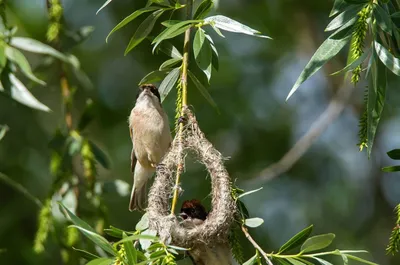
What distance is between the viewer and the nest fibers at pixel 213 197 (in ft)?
8.45

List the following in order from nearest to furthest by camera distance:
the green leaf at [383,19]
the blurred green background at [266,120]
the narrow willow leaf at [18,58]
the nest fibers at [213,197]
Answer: the green leaf at [383,19]
the nest fibers at [213,197]
the narrow willow leaf at [18,58]
the blurred green background at [266,120]

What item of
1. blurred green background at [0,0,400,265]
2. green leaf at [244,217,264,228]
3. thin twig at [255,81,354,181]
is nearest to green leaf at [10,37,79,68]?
green leaf at [244,217,264,228]

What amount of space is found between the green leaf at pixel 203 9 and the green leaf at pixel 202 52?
6 cm

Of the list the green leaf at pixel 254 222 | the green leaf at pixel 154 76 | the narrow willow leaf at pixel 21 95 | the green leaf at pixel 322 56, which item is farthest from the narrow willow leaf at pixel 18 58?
the green leaf at pixel 322 56

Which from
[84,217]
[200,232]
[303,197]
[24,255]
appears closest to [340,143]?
[303,197]

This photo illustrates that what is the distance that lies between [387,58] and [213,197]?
781 millimetres

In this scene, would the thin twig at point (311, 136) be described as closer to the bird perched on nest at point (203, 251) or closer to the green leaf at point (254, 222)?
the bird perched on nest at point (203, 251)

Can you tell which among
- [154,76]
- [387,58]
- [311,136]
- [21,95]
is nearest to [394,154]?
[387,58]

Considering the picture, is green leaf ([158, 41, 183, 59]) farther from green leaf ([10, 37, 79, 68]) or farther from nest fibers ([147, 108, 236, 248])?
green leaf ([10, 37, 79, 68])

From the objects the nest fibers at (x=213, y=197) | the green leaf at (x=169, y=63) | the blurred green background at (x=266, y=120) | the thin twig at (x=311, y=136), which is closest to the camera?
the nest fibers at (x=213, y=197)

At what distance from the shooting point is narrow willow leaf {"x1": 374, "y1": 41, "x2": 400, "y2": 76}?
2295 mm

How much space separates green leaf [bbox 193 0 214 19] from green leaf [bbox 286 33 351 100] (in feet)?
1.45

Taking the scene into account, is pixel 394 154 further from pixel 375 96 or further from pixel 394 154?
pixel 375 96

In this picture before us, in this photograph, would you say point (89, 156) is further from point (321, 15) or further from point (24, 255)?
point (321, 15)
